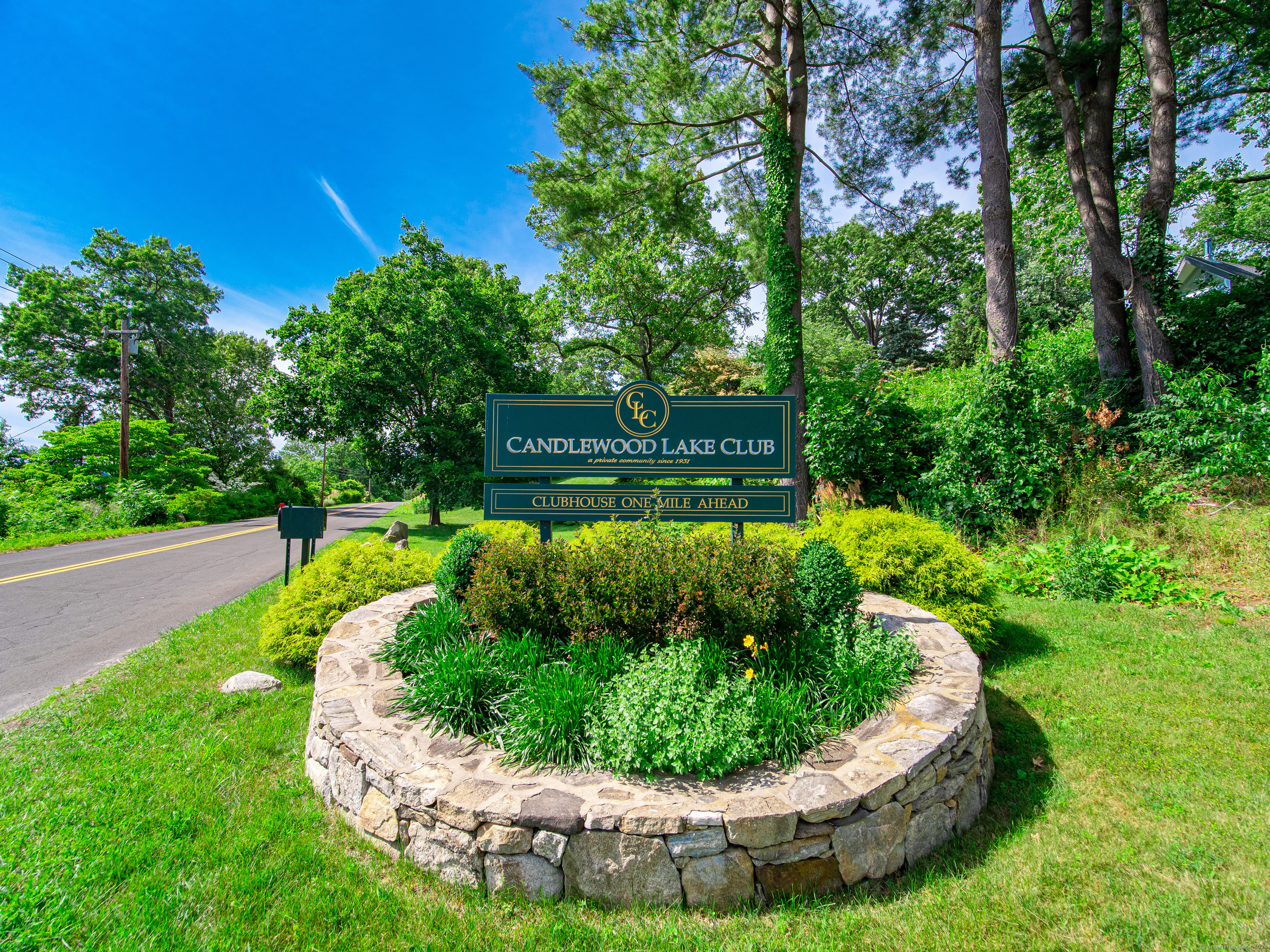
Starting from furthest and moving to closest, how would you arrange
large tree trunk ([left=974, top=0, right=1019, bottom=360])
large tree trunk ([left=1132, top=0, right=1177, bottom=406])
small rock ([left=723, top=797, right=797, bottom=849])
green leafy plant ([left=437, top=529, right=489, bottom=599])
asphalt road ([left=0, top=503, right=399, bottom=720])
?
large tree trunk ([left=974, top=0, right=1019, bottom=360]), large tree trunk ([left=1132, top=0, right=1177, bottom=406]), asphalt road ([left=0, top=503, right=399, bottom=720]), green leafy plant ([left=437, top=529, right=489, bottom=599]), small rock ([left=723, top=797, right=797, bottom=849])

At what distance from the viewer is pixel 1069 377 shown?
30.1 feet

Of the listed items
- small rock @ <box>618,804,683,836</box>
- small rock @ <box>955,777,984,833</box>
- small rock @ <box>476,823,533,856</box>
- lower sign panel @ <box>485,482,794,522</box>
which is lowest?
small rock @ <box>955,777,984,833</box>

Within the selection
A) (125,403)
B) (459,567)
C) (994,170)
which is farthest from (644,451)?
(125,403)

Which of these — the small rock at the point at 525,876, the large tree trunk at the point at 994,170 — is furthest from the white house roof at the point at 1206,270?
the small rock at the point at 525,876

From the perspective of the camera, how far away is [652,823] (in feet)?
7.11

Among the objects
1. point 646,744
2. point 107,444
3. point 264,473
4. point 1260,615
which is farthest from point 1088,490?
point 264,473

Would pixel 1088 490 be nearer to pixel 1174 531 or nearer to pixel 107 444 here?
pixel 1174 531

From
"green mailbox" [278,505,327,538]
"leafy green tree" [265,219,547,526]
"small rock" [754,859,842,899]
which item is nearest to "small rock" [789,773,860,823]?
"small rock" [754,859,842,899]

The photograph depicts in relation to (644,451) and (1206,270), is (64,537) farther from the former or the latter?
(1206,270)

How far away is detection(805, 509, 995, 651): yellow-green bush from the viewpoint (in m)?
4.55

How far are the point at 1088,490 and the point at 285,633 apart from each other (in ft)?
31.3

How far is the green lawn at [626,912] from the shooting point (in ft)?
6.66

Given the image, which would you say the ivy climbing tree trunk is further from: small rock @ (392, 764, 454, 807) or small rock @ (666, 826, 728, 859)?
small rock @ (392, 764, 454, 807)

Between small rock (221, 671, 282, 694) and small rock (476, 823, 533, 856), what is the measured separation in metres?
3.06
